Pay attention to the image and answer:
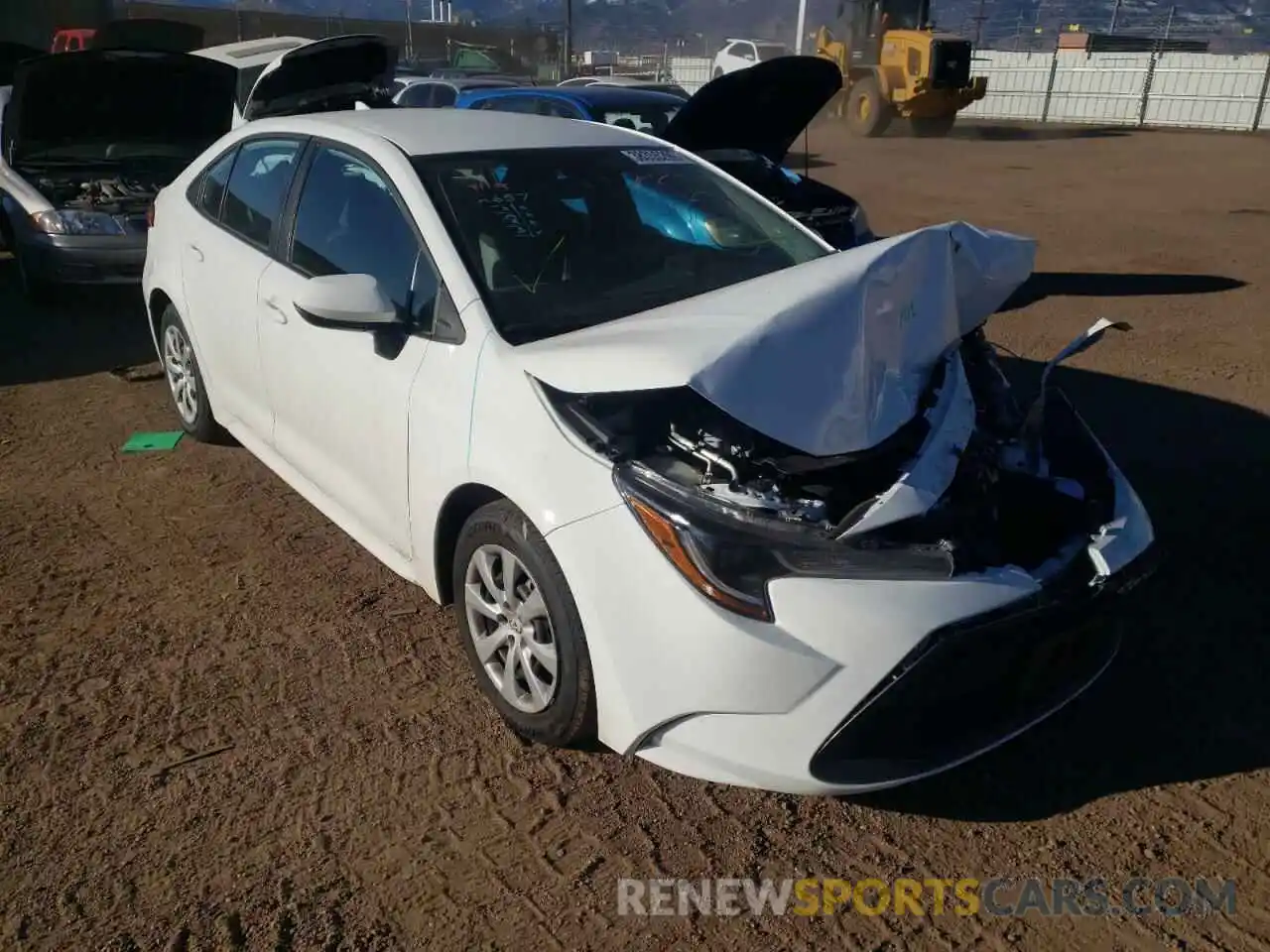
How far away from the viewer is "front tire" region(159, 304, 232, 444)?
4734 millimetres

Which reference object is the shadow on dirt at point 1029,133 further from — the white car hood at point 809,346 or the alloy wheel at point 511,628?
the alloy wheel at point 511,628

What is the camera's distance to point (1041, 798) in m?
2.67

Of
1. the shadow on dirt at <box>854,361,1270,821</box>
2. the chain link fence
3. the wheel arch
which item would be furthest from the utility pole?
the wheel arch

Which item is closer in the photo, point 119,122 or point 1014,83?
point 119,122

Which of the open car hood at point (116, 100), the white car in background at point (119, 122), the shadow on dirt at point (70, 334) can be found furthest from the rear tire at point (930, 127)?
the shadow on dirt at point (70, 334)

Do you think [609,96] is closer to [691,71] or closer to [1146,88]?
[1146,88]

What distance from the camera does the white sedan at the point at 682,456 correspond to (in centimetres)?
232

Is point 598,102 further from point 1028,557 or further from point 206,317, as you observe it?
point 1028,557

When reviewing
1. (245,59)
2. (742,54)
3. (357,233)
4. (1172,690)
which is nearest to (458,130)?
(357,233)

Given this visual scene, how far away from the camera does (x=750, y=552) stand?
2.33m

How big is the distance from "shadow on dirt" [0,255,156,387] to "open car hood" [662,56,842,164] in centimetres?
413

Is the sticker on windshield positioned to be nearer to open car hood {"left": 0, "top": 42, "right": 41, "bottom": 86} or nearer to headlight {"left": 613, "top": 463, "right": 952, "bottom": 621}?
headlight {"left": 613, "top": 463, "right": 952, "bottom": 621}

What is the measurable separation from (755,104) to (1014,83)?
28169 mm

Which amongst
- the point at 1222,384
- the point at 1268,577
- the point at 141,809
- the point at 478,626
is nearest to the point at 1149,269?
the point at 1222,384
